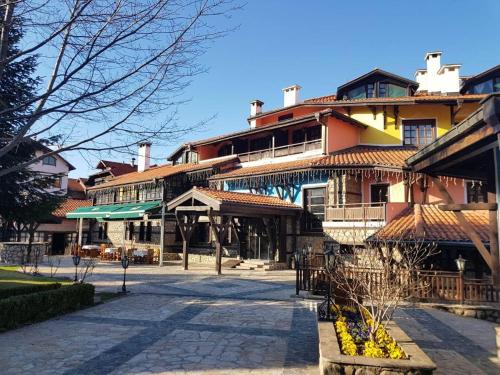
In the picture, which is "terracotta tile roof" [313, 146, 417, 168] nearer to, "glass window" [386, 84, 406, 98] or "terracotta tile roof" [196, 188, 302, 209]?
"terracotta tile roof" [196, 188, 302, 209]

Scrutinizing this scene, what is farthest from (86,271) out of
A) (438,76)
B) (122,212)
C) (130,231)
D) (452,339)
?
(438,76)

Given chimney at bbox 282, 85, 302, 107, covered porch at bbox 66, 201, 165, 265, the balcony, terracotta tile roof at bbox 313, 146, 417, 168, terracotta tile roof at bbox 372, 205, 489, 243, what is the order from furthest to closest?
chimney at bbox 282, 85, 302, 107 < covered porch at bbox 66, 201, 165, 265 < the balcony < terracotta tile roof at bbox 313, 146, 417, 168 < terracotta tile roof at bbox 372, 205, 489, 243

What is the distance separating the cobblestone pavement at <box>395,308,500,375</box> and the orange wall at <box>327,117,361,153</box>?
10.4 m

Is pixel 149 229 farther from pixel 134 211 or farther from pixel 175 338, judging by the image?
pixel 175 338

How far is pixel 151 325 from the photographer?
27.0ft

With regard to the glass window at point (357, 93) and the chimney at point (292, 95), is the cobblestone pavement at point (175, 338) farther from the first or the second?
the chimney at point (292, 95)

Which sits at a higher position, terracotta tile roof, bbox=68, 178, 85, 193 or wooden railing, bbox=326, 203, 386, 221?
terracotta tile roof, bbox=68, 178, 85, 193

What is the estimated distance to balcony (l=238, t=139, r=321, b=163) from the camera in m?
20.2

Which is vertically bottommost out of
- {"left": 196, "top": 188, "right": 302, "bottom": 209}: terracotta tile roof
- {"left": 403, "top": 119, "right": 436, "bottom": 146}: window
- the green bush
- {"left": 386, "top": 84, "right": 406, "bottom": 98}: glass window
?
the green bush

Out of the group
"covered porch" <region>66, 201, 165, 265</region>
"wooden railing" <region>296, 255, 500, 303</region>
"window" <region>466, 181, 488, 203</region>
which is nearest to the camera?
"wooden railing" <region>296, 255, 500, 303</region>

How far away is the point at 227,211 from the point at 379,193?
7.48 meters

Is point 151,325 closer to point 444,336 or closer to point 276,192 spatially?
point 444,336

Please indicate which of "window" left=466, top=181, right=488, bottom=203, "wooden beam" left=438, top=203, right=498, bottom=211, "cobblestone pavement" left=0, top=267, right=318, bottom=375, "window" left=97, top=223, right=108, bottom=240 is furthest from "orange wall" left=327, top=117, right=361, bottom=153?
"window" left=97, top=223, right=108, bottom=240

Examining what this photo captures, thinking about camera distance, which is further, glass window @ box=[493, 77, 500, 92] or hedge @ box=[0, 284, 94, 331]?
glass window @ box=[493, 77, 500, 92]
